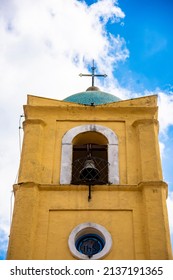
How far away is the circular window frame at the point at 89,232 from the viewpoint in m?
10.8

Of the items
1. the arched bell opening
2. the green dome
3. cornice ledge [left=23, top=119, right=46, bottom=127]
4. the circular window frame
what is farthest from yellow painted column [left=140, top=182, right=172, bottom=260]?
the green dome

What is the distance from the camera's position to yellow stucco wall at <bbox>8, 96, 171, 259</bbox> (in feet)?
36.1

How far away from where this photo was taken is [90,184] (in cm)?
1202

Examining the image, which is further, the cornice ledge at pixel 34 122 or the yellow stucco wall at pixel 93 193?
the cornice ledge at pixel 34 122

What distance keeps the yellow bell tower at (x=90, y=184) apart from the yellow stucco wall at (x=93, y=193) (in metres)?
0.02

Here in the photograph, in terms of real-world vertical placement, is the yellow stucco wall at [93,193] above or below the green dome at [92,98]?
below

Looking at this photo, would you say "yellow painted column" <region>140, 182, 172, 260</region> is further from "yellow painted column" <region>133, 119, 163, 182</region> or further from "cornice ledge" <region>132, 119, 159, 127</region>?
"cornice ledge" <region>132, 119, 159, 127</region>

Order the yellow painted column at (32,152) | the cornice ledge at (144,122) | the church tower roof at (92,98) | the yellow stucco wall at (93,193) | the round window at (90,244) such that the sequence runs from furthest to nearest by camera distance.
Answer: the church tower roof at (92,98) < the cornice ledge at (144,122) < the yellow painted column at (32,152) < the round window at (90,244) < the yellow stucco wall at (93,193)

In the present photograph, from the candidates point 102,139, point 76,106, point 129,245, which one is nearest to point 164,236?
point 129,245

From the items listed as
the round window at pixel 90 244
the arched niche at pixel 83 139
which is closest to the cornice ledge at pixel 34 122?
the arched niche at pixel 83 139

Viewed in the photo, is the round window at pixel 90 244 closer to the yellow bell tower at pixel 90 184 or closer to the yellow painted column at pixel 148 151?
the yellow bell tower at pixel 90 184

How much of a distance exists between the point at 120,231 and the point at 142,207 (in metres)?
0.78

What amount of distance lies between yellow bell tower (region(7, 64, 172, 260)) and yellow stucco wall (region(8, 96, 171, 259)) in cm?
2
